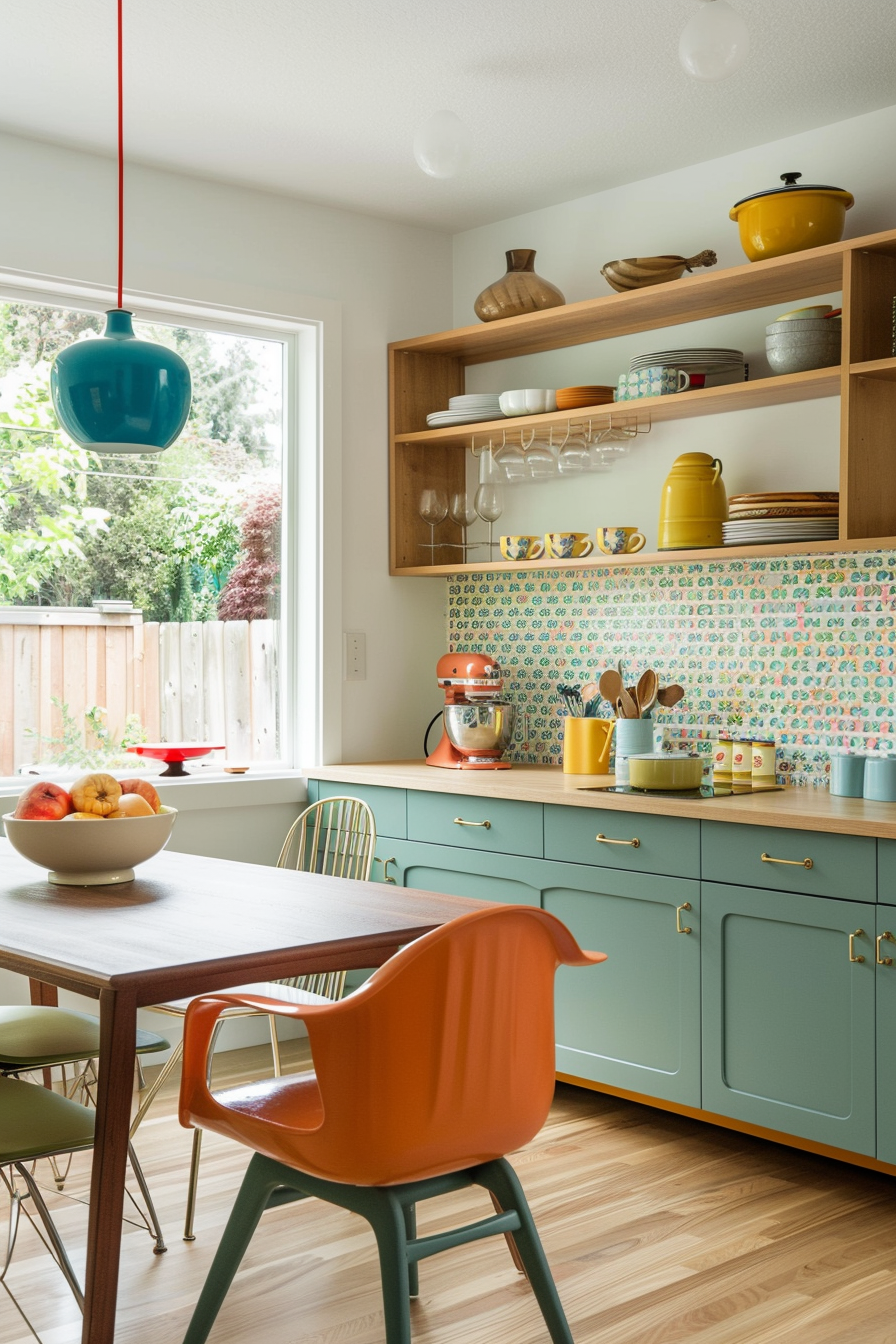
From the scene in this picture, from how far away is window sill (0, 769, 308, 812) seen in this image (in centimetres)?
395

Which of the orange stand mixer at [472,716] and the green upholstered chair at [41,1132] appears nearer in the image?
the green upholstered chair at [41,1132]

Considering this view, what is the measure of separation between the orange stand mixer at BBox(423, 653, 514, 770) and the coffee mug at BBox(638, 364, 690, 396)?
1010 millimetres

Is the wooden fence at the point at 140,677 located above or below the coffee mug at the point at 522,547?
below

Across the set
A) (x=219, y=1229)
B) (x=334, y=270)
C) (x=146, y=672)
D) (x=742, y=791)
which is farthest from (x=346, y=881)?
(x=334, y=270)

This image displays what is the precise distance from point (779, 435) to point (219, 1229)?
247 centimetres

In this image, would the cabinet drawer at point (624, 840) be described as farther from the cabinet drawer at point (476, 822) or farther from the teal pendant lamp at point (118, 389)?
the teal pendant lamp at point (118, 389)

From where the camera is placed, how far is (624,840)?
331cm

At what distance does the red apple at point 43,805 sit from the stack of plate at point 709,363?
2107mm

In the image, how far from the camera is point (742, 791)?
346 centimetres

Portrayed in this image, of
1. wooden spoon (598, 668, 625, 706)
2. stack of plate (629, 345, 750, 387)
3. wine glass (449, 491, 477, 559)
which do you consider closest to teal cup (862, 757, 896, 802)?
wooden spoon (598, 668, 625, 706)

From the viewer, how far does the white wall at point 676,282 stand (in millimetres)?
3566

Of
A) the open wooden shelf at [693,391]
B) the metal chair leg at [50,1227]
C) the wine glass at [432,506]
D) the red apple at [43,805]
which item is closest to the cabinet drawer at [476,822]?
the open wooden shelf at [693,391]

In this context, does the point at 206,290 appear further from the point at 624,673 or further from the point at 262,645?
the point at 624,673

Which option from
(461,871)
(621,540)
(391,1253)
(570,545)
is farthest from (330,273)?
(391,1253)
